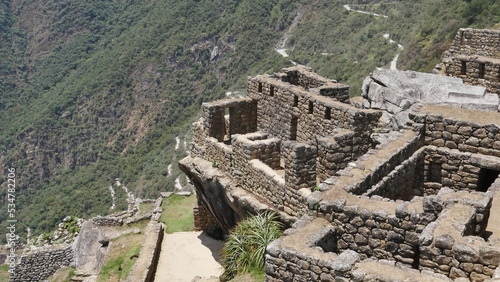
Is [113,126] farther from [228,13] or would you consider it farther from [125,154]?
[228,13]

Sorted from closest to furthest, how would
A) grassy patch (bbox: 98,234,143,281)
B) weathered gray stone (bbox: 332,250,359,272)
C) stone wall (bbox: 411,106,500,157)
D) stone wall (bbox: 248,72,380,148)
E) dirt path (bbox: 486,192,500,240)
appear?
1. weathered gray stone (bbox: 332,250,359,272)
2. dirt path (bbox: 486,192,500,240)
3. stone wall (bbox: 411,106,500,157)
4. stone wall (bbox: 248,72,380,148)
5. grassy patch (bbox: 98,234,143,281)

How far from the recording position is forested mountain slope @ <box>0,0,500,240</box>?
75.1 m

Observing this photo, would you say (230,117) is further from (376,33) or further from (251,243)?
(376,33)

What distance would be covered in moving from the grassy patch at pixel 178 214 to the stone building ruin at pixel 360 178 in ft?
9.96

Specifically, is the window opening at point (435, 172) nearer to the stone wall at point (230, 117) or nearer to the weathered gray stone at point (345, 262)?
the weathered gray stone at point (345, 262)

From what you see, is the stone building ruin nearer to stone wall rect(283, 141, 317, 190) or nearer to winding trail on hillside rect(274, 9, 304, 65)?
stone wall rect(283, 141, 317, 190)

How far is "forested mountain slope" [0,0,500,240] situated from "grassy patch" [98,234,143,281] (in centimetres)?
3131

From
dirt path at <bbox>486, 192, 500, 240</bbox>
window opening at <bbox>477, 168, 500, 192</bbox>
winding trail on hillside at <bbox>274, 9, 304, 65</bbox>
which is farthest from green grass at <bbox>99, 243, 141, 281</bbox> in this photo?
winding trail on hillside at <bbox>274, 9, 304, 65</bbox>

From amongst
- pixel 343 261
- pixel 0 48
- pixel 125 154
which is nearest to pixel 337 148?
pixel 343 261

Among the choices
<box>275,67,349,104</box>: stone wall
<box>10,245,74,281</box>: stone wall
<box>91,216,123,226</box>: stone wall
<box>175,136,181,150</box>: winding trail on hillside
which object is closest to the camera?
<box>275,67,349,104</box>: stone wall

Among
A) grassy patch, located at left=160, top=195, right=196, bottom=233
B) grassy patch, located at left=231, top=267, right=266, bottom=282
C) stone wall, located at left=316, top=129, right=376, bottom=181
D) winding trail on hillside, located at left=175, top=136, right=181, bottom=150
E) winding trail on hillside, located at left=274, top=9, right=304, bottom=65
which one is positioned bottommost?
winding trail on hillside, located at left=175, top=136, right=181, bottom=150

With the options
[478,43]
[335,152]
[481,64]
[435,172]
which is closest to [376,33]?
[478,43]

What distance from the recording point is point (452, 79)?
15.2m

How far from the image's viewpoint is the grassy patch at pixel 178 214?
20.3m
